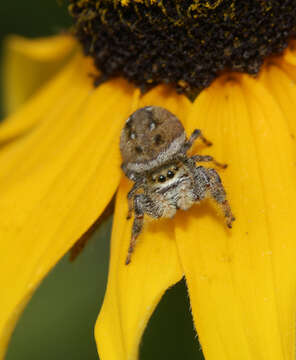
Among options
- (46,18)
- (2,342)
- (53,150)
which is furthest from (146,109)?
(46,18)

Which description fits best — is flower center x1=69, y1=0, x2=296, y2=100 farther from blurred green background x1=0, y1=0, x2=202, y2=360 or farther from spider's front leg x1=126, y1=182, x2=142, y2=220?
blurred green background x1=0, y1=0, x2=202, y2=360

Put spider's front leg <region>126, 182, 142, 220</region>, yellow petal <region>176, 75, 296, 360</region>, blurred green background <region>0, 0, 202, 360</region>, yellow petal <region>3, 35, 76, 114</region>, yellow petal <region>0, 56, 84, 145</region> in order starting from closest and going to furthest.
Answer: yellow petal <region>176, 75, 296, 360</region> → spider's front leg <region>126, 182, 142, 220</region> → blurred green background <region>0, 0, 202, 360</region> → yellow petal <region>0, 56, 84, 145</region> → yellow petal <region>3, 35, 76, 114</region>

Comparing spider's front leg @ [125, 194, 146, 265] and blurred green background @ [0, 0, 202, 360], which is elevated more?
spider's front leg @ [125, 194, 146, 265]

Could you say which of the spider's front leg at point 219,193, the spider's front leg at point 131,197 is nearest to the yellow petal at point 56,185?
the spider's front leg at point 131,197

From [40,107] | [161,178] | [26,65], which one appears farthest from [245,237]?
[26,65]

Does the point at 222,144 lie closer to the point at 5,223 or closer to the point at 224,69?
the point at 224,69

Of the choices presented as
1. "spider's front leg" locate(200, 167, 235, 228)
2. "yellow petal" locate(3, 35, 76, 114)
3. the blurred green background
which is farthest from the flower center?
"yellow petal" locate(3, 35, 76, 114)

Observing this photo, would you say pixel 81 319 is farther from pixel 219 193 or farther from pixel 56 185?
pixel 219 193
